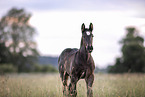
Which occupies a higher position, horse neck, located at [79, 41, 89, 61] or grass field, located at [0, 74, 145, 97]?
horse neck, located at [79, 41, 89, 61]

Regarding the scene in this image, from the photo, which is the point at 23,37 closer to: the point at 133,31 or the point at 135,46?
the point at 135,46

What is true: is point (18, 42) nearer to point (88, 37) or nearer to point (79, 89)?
point (79, 89)

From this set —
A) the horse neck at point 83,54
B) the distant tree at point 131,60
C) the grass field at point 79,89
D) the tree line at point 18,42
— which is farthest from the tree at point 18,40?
the horse neck at point 83,54

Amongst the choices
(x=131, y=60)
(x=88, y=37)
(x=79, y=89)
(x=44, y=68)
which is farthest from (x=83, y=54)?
(x=44, y=68)

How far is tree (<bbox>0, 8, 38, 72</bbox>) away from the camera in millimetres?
30953

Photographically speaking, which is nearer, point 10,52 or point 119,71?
point 119,71

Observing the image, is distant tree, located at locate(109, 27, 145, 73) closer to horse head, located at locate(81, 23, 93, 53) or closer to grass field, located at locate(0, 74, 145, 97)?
grass field, located at locate(0, 74, 145, 97)

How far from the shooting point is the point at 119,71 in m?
25.7

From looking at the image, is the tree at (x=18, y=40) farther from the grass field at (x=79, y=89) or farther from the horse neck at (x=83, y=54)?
the horse neck at (x=83, y=54)

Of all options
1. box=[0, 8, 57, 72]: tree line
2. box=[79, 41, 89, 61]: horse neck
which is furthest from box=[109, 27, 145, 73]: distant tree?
box=[79, 41, 89, 61]: horse neck

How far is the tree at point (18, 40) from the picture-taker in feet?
102

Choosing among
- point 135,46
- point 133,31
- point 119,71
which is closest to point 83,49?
point 119,71

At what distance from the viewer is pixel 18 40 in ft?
106

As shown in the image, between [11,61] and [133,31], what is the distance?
2672cm
